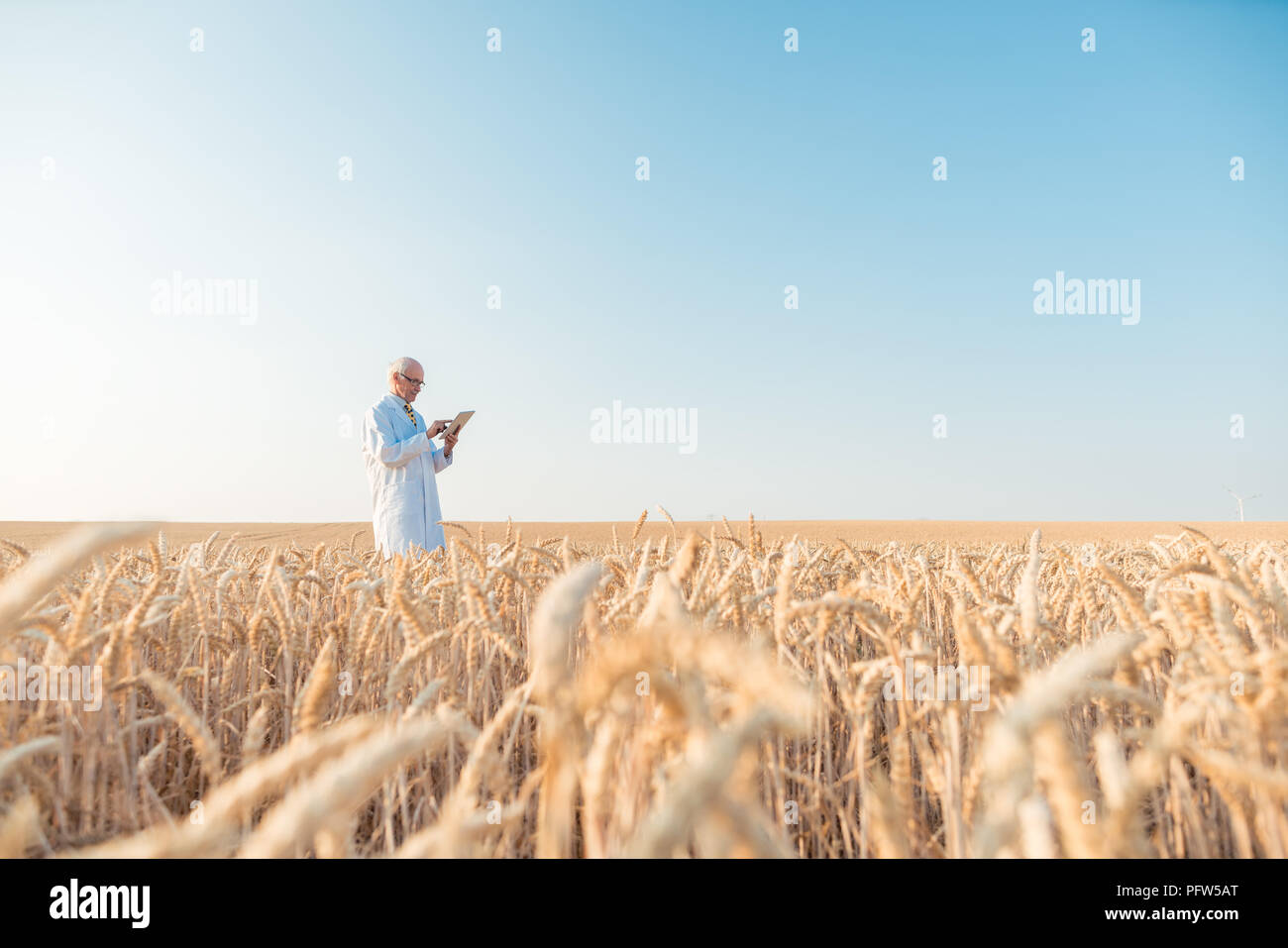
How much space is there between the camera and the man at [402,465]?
615 centimetres

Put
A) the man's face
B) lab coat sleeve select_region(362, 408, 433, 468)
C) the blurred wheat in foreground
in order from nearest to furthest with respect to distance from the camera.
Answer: the blurred wheat in foreground < lab coat sleeve select_region(362, 408, 433, 468) < the man's face

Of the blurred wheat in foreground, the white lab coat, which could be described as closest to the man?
the white lab coat

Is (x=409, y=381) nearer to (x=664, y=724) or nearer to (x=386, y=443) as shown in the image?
(x=386, y=443)

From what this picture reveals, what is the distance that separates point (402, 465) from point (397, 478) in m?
0.16

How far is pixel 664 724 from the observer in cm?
104

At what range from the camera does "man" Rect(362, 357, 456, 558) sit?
242 inches

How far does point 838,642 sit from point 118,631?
2.04 m

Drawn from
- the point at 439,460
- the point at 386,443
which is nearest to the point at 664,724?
the point at 386,443

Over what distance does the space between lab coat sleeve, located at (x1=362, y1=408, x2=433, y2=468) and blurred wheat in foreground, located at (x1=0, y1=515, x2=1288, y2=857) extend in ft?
8.80

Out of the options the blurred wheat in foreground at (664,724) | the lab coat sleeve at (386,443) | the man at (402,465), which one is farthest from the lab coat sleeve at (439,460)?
the blurred wheat in foreground at (664,724)

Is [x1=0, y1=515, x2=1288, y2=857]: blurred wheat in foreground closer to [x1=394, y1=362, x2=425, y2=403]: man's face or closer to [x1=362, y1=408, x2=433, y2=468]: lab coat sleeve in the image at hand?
[x1=362, y1=408, x2=433, y2=468]: lab coat sleeve

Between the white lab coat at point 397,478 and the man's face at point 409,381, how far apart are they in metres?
0.08

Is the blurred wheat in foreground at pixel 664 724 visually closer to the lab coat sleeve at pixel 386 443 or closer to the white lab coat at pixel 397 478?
the lab coat sleeve at pixel 386 443
